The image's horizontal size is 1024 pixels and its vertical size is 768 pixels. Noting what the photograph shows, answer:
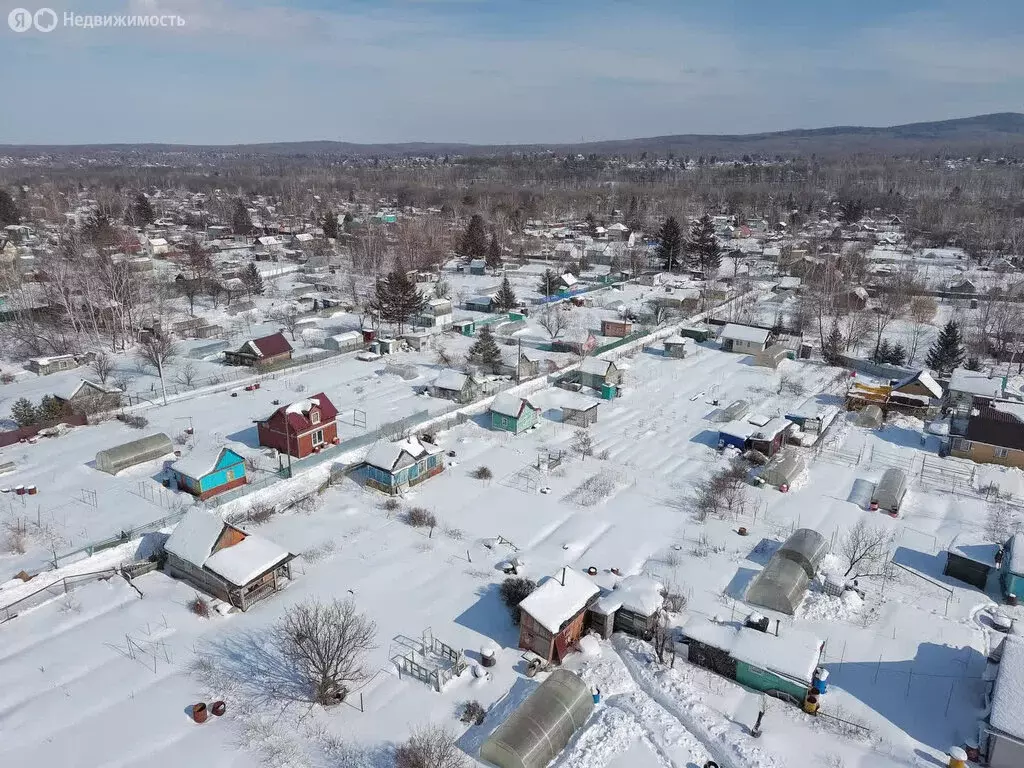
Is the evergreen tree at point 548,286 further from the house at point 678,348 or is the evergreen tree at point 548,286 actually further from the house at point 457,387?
the house at point 457,387

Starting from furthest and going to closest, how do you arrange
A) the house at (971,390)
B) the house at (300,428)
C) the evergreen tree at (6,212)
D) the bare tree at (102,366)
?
the evergreen tree at (6,212) < the house at (971,390) < the bare tree at (102,366) < the house at (300,428)

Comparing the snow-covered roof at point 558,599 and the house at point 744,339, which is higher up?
the house at point 744,339

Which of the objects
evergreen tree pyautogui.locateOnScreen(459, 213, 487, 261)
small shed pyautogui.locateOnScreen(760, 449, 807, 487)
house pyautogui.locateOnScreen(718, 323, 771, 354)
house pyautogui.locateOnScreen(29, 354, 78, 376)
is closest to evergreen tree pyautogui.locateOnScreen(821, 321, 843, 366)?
house pyautogui.locateOnScreen(718, 323, 771, 354)

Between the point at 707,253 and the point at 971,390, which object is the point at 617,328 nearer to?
the point at 971,390

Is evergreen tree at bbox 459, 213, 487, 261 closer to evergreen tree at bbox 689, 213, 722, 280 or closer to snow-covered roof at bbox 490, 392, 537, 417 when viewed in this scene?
evergreen tree at bbox 689, 213, 722, 280

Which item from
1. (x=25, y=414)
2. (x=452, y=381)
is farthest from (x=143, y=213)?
(x=452, y=381)

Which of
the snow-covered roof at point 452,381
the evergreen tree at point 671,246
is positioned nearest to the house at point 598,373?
the snow-covered roof at point 452,381

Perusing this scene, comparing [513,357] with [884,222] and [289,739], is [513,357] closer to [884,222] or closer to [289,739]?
[289,739]
